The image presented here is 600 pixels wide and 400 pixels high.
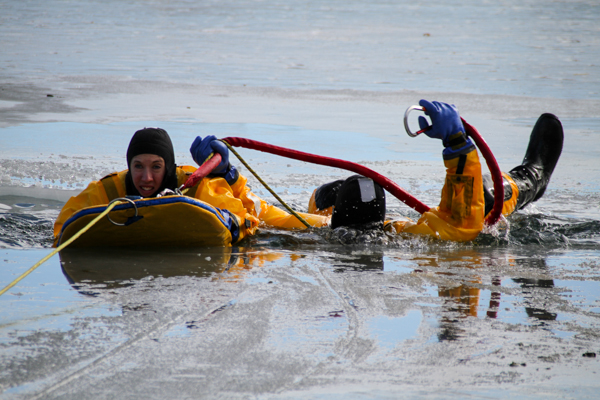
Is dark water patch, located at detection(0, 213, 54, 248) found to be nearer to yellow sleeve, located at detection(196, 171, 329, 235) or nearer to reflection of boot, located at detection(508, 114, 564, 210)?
yellow sleeve, located at detection(196, 171, 329, 235)

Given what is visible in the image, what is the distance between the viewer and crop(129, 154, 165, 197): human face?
3551 millimetres

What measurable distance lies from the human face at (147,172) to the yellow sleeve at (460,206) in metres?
1.57

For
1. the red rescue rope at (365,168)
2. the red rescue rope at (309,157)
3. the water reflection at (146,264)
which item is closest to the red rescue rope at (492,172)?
the red rescue rope at (365,168)

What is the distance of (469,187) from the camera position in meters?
3.80

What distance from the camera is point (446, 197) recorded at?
153 inches

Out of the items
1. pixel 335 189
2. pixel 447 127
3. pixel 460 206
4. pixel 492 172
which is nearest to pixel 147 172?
pixel 335 189

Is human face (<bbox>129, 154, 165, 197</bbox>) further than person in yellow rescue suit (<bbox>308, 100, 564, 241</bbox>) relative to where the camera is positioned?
No

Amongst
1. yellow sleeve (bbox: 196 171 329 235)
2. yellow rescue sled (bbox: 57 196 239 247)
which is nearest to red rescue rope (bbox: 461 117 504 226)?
yellow sleeve (bbox: 196 171 329 235)

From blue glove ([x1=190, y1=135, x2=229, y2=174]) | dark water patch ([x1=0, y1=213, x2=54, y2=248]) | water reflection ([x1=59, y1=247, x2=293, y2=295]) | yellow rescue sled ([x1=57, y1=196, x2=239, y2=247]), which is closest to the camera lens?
water reflection ([x1=59, y1=247, x2=293, y2=295])

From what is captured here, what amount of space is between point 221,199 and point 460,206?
141 cm

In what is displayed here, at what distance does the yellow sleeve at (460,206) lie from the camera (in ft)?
12.5

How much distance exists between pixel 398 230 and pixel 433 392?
228 centimetres

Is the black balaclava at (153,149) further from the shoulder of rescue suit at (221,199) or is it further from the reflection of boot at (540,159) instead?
the reflection of boot at (540,159)

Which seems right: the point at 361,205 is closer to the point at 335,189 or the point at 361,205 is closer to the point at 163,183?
the point at 335,189
